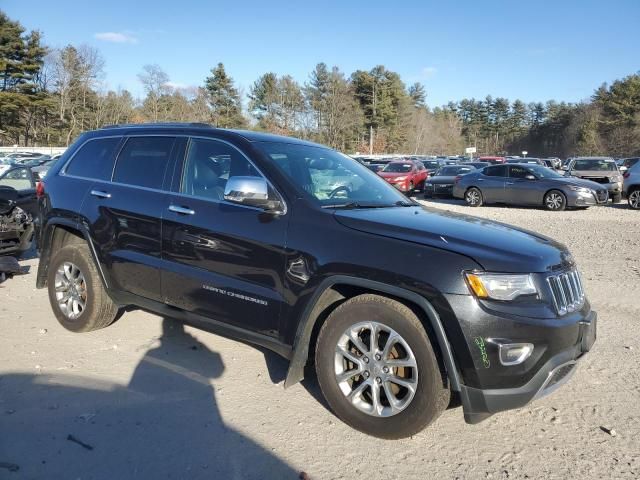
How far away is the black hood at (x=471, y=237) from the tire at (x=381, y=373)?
0.43 m

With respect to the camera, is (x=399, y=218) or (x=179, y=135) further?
(x=179, y=135)

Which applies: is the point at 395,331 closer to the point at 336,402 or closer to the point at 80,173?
the point at 336,402

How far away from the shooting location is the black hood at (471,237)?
284 cm

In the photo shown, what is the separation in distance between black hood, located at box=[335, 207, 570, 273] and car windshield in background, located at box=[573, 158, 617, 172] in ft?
63.4

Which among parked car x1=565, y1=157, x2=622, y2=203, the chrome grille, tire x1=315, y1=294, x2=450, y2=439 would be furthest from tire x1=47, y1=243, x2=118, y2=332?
parked car x1=565, y1=157, x2=622, y2=203

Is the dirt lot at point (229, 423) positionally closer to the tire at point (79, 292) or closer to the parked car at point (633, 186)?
the tire at point (79, 292)

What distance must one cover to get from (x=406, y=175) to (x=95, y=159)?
66.0 feet

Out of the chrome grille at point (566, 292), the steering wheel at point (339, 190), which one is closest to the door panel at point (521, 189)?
the steering wheel at point (339, 190)

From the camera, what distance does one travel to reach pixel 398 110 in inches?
3378

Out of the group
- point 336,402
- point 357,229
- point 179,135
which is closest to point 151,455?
point 336,402

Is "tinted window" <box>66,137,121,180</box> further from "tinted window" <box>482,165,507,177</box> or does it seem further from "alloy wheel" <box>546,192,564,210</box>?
"tinted window" <box>482,165,507,177</box>

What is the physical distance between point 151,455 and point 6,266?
4.34 m

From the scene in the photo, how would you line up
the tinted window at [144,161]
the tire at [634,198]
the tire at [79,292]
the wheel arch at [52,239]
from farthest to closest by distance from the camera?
1. the tire at [634,198]
2. the wheel arch at [52,239]
3. the tire at [79,292]
4. the tinted window at [144,161]

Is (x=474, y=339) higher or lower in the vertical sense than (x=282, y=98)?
lower
